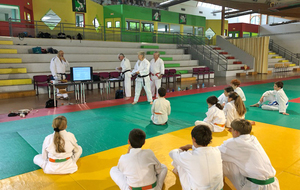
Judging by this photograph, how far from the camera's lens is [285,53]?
24.9 meters

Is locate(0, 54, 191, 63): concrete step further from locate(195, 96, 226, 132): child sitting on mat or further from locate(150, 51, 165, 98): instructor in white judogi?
locate(195, 96, 226, 132): child sitting on mat

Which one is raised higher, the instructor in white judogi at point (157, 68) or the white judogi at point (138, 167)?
the instructor in white judogi at point (157, 68)

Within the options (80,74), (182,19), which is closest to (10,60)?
(80,74)

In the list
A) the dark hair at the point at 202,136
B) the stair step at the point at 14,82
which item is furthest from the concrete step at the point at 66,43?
the dark hair at the point at 202,136

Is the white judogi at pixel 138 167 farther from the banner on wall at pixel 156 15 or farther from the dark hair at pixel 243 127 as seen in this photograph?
the banner on wall at pixel 156 15

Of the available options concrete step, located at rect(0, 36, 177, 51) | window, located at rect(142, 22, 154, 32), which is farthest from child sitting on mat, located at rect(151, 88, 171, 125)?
window, located at rect(142, 22, 154, 32)

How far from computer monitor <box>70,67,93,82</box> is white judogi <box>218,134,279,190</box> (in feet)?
18.1

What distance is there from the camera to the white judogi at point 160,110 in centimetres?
492

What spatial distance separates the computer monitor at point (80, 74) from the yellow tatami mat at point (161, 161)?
3803mm

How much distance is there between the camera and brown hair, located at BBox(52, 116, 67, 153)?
8.94ft

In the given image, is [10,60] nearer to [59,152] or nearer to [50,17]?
[50,17]

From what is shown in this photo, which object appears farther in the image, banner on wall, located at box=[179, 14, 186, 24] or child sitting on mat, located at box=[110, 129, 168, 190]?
banner on wall, located at box=[179, 14, 186, 24]

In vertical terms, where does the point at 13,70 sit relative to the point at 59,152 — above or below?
above

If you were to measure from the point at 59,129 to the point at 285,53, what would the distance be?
27735 millimetres
